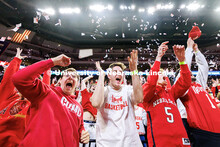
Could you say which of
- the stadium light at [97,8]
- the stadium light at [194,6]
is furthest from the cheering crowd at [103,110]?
the stadium light at [194,6]

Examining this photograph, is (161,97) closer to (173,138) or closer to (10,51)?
(173,138)

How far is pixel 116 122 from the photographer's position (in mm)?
1532

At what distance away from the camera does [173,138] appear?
5.60 ft

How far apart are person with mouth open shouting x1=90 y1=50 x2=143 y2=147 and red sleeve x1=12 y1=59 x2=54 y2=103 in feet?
1.90

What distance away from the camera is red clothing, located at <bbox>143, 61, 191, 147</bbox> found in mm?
1729

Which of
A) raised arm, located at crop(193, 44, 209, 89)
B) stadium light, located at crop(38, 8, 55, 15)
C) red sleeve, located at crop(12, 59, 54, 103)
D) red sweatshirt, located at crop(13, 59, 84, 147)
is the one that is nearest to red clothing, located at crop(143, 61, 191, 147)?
raised arm, located at crop(193, 44, 209, 89)

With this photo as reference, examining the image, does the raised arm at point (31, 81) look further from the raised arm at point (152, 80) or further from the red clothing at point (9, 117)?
the raised arm at point (152, 80)

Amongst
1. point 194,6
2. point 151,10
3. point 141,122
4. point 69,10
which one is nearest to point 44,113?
point 141,122

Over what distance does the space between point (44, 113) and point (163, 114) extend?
5.19 ft

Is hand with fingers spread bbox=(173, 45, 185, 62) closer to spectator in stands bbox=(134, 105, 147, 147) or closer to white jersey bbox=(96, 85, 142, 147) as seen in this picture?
white jersey bbox=(96, 85, 142, 147)

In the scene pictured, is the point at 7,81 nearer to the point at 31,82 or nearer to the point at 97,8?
the point at 31,82

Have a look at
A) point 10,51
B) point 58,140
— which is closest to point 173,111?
point 58,140

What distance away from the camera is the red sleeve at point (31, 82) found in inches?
44.9

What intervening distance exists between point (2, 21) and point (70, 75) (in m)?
18.3
